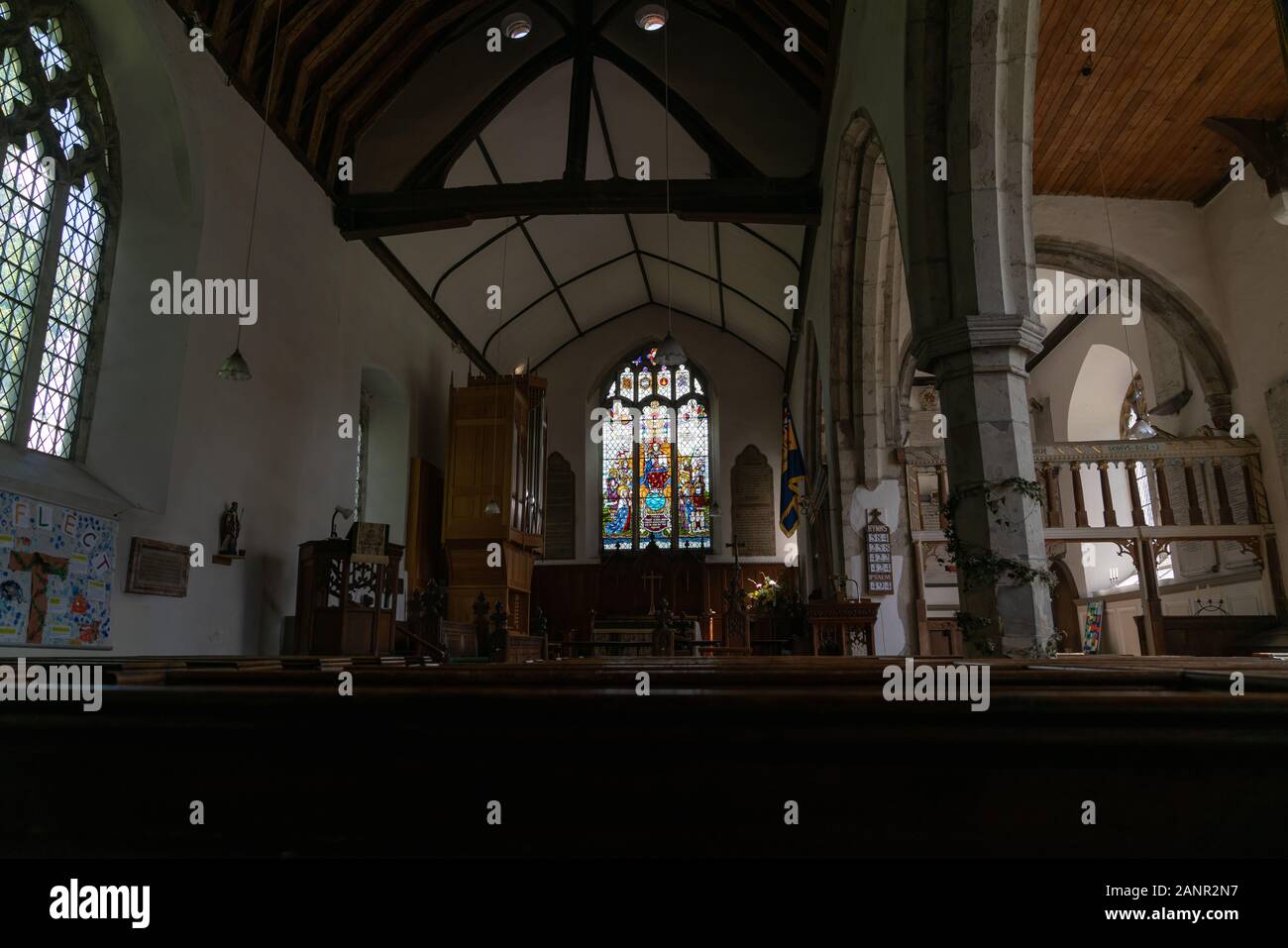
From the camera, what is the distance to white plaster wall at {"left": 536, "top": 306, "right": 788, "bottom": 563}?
1513 cm

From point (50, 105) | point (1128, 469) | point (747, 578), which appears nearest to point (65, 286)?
point (50, 105)

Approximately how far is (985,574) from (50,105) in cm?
698

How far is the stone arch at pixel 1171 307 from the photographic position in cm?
805

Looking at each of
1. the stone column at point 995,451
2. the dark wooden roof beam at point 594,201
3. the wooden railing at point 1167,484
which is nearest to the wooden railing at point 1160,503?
the wooden railing at point 1167,484

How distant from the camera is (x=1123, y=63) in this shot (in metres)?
6.55

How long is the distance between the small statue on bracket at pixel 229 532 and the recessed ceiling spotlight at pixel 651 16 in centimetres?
630

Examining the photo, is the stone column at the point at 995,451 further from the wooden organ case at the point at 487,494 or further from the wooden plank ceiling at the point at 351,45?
the wooden organ case at the point at 487,494

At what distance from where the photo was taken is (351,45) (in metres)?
Result: 8.16

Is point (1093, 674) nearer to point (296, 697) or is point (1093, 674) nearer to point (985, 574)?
point (296, 697)

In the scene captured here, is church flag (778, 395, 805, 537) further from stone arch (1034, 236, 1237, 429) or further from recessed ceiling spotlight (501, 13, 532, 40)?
recessed ceiling spotlight (501, 13, 532, 40)

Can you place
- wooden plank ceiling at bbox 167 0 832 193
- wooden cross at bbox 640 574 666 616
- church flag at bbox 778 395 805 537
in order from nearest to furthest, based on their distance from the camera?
wooden plank ceiling at bbox 167 0 832 193, church flag at bbox 778 395 805 537, wooden cross at bbox 640 574 666 616

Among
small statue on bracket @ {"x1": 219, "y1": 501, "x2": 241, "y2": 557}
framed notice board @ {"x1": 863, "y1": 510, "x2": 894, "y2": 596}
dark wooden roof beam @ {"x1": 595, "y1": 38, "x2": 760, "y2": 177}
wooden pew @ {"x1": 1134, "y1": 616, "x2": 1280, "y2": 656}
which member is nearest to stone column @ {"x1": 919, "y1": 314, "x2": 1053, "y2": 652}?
framed notice board @ {"x1": 863, "y1": 510, "x2": 894, "y2": 596}

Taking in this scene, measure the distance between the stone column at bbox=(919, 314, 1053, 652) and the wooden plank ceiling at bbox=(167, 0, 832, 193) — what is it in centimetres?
465

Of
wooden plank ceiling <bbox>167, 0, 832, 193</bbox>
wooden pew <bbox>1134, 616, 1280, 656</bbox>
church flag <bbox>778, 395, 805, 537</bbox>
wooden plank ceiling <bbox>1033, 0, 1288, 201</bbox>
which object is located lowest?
wooden pew <bbox>1134, 616, 1280, 656</bbox>
